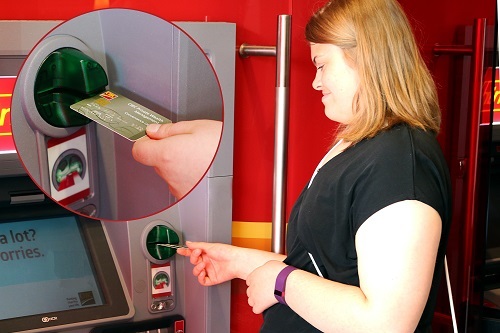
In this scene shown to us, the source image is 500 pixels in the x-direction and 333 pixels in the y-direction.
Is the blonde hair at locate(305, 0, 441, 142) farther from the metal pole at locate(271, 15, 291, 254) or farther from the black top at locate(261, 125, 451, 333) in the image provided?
the metal pole at locate(271, 15, 291, 254)

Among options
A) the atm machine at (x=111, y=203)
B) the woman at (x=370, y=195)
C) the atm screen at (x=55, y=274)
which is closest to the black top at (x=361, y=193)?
the woman at (x=370, y=195)

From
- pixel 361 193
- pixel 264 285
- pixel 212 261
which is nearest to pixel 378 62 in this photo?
pixel 361 193

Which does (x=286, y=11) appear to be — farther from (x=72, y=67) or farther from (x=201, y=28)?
(x=72, y=67)

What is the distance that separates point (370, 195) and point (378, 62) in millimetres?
274

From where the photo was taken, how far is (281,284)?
173 cm

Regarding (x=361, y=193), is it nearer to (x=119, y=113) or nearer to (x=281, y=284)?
(x=281, y=284)

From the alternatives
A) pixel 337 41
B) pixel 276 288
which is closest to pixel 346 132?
pixel 337 41

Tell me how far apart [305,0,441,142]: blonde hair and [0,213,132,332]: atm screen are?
667mm

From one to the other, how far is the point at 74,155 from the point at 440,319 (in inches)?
47.0

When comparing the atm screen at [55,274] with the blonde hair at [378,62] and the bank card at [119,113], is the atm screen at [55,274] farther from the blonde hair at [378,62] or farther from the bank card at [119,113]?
the blonde hair at [378,62]

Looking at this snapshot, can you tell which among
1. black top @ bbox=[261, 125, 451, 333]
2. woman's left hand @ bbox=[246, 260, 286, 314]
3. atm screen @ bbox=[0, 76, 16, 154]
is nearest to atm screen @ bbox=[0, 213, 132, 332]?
atm screen @ bbox=[0, 76, 16, 154]

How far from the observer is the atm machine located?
1780mm

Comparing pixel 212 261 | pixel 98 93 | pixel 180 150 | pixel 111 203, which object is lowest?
pixel 212 261

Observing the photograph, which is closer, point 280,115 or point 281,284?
point 281,284
